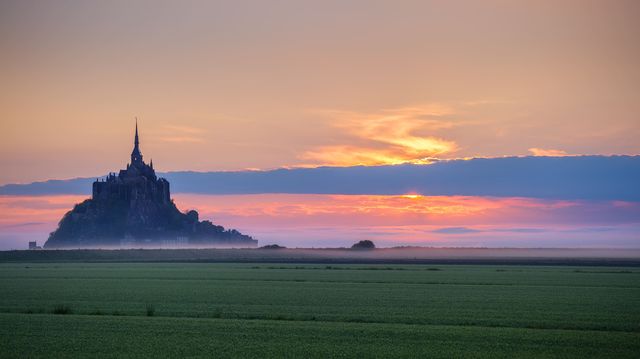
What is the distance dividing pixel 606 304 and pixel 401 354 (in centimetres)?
2020

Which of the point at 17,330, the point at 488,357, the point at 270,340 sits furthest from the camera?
the point at 17,330

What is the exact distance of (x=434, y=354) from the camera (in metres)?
23.7

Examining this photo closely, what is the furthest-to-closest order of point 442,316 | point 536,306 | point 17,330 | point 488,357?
point 536,306
point 442,316
point 17,330
point 488,357

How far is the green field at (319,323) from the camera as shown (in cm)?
2459

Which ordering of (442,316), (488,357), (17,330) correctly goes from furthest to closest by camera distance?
(442,316), (17,330), (488,357)

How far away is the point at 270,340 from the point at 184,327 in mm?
4786

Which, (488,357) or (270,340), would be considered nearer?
(488,357)

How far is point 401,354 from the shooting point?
77.9 feet

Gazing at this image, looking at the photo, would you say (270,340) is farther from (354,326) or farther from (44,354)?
(44,354)

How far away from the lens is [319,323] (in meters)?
31.2

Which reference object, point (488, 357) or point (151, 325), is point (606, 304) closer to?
point (488, 357)

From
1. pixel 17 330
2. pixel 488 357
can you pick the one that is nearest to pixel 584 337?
pixel 488 357

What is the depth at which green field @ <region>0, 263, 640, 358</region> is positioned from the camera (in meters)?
24.6

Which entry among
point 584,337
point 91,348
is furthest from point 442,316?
point 91,348
